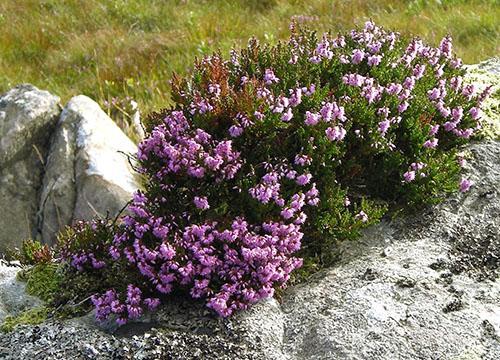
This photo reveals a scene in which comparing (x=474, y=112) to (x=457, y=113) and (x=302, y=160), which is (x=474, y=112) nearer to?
(x=457, y=113)

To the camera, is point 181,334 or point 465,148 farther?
point 465,148

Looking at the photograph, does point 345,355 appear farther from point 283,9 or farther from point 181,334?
point 283,9

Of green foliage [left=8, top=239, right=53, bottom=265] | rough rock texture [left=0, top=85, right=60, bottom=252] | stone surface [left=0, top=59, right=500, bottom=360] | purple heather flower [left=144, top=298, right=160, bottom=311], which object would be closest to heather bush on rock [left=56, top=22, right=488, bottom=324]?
purple heather flower [left=144, top=298, right=160, bottom=311]

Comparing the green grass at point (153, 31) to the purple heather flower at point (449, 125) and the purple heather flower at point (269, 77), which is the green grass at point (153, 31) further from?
the purple heather flower at point (269, 77)

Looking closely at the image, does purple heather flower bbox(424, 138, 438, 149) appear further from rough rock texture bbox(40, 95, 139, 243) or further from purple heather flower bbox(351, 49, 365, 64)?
rough rock texture bbox(40, 95, 139, 243)

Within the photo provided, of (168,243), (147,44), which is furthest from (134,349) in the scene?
(147,44)

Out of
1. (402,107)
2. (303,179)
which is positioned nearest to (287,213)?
(303,179)
